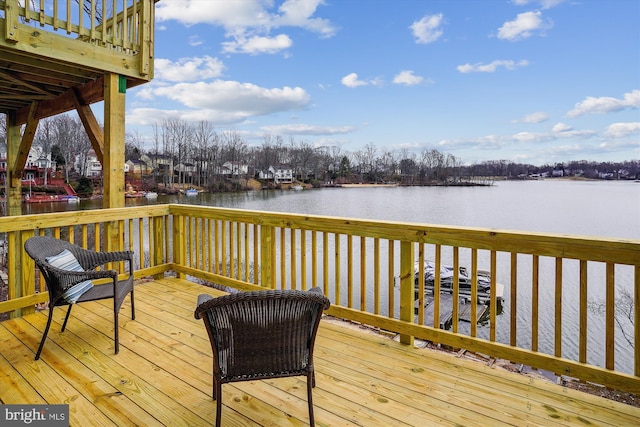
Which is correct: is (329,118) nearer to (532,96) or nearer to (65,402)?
(532,96)

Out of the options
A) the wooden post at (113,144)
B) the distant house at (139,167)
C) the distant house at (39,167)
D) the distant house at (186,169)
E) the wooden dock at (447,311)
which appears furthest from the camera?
the distant house at (139,167)

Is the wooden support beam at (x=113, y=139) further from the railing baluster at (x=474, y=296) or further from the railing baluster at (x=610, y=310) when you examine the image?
the railing baluster at (x=610, y=310)

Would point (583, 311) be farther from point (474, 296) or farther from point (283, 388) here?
point (283, 388)

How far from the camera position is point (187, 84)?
26.5 meters

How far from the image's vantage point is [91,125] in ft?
14.1

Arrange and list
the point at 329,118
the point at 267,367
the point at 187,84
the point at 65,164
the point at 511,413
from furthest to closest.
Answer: the point at 329,118, the point at 65,164, the point at 187,84, the point at 511,413, the point at 267,367

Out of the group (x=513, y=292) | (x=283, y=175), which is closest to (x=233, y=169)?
(x=283, y=175)

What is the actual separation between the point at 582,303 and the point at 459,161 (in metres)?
45.2

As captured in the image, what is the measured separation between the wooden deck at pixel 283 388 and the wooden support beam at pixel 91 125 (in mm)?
2060

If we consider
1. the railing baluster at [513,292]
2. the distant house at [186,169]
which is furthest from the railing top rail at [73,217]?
the distant house at [186,169]

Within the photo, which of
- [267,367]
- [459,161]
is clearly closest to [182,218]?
[267,367]

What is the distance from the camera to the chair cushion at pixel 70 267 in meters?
2.48

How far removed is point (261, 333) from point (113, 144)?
A: 10.8 ft

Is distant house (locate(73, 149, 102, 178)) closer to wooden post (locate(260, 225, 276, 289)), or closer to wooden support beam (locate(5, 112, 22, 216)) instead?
wooden support beam (locate(5, 112, 22, 216))
